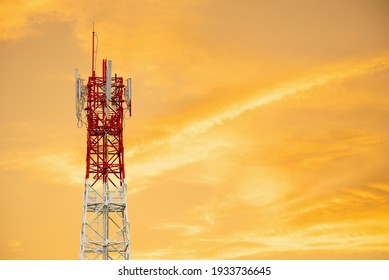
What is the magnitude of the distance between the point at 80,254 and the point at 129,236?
12.8ft

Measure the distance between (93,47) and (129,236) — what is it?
1485 centimetres

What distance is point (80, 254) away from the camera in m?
62.1

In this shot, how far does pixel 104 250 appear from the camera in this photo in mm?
62281

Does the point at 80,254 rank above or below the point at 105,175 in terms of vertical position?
below

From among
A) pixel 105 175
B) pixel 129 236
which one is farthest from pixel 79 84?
pixel 129 236

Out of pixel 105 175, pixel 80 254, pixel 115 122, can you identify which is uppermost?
pixel 115 122

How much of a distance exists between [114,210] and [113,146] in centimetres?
492

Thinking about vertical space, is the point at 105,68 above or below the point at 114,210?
above
